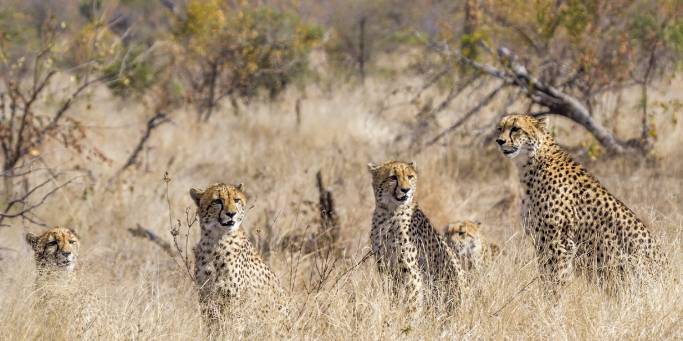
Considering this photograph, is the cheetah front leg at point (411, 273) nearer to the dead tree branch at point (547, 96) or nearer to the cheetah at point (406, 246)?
the cheetah at point (406, 246)

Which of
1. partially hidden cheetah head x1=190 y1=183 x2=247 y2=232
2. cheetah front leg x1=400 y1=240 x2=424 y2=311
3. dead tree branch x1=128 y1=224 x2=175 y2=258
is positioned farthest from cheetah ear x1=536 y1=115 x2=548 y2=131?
dead tree branch x1=128 y1=224 x2=175 y2=258

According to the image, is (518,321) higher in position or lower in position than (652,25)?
lower

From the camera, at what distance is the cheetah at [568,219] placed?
4340mm

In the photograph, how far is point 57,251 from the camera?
14.5 feet

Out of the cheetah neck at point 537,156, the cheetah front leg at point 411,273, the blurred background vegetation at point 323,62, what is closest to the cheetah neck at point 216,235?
the cheetah front leg at point 411,273

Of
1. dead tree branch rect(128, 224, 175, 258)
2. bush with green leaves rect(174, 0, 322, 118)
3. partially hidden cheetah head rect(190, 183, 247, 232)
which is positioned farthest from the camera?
bush with green leaves rect(174, 0, 322, 118)

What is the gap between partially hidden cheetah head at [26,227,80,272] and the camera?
4430 mm

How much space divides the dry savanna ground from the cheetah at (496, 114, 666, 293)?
12 cm

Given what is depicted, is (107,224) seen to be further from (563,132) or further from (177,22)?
(177,22)

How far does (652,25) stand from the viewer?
9266 millimetres

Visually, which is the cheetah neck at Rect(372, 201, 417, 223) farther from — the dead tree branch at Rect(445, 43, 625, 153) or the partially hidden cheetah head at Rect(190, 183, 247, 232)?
the dead tree branch at Rect(445, 43, 625, 153)

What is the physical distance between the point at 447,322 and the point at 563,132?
17.0 ft

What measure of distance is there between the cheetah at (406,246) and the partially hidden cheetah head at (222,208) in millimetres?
651

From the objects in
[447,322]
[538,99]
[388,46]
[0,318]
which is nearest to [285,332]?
[447,322]
